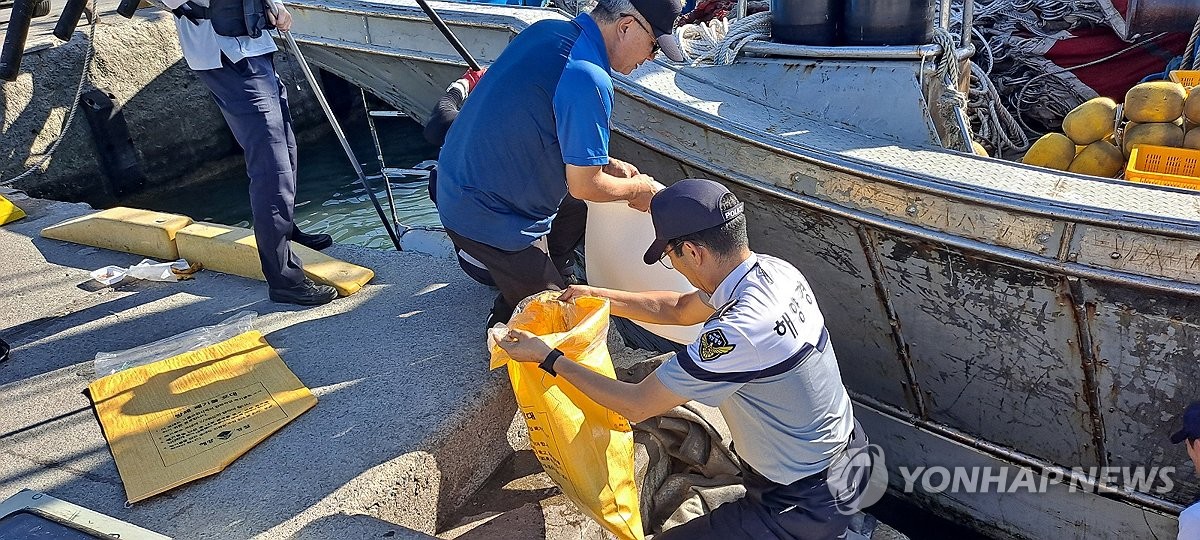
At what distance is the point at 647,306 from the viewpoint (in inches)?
102

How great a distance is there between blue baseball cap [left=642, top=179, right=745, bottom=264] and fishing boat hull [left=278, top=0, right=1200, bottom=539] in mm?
1039

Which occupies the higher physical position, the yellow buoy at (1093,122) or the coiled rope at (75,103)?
the coiled rope at (75,103)

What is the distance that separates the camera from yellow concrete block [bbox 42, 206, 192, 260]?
4.11 metres

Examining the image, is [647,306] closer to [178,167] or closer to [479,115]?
[479,115]

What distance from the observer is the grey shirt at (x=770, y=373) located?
2016mm

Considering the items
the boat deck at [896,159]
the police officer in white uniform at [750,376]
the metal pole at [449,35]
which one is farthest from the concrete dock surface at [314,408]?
the boat deck at [896,159]

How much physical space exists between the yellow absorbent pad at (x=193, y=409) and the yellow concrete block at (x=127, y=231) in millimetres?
1161

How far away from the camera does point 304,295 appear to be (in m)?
3.58

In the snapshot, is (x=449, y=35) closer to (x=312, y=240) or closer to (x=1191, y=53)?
(x=312, y=240)

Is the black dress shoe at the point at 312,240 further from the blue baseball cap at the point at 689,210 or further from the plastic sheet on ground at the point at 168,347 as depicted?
the blue baseball cap at the point at 689,210

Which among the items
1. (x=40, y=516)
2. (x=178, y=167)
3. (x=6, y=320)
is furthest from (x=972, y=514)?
(x=178, y=167)

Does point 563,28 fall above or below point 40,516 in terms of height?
above

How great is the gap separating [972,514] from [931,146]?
1.55 m

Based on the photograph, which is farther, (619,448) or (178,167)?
(178,167)
